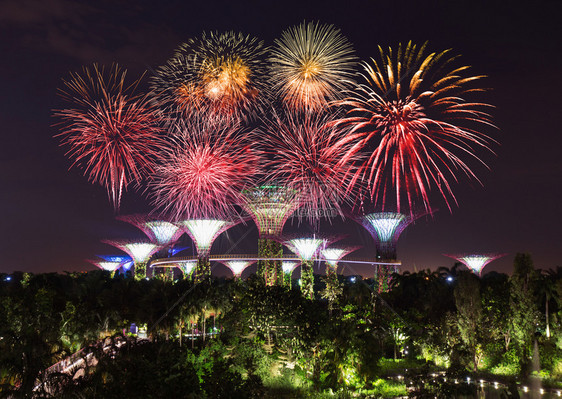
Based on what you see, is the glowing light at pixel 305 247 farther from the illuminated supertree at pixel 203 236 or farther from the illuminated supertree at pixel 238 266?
the illuminated supertree at pixel 238 266

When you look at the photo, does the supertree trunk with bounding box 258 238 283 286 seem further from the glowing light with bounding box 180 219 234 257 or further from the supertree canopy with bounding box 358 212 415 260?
the supertree canopy with bounding box 358 212 415 260

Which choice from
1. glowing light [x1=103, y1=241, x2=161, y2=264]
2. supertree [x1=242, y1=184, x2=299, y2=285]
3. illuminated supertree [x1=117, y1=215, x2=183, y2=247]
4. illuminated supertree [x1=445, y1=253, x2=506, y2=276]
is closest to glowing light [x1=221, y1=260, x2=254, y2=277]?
glowing light [x1=103, y1=241, x2=161, y2=264]

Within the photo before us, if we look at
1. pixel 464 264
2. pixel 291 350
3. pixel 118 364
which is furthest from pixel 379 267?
pixel 118 364

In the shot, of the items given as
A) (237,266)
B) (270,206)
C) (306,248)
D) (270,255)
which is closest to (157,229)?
(237,266)

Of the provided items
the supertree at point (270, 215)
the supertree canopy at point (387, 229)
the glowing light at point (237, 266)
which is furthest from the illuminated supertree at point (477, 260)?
the supertree at point (270, 215)

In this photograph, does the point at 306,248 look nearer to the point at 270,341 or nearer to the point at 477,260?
the point at 270,341
